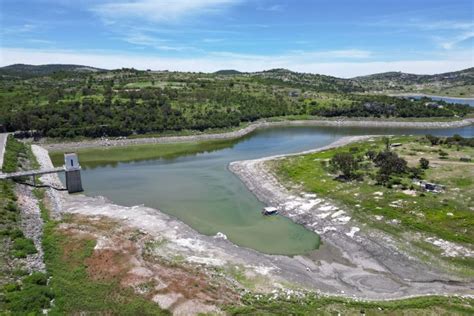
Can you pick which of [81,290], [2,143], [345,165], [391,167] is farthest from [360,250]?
[2,143]

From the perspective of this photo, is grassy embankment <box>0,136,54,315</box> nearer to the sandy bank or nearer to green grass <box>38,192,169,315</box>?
green grass <box>38,192,169,315</box>

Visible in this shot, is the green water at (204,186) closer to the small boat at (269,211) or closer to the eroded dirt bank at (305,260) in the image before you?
the small boat at (269,211)

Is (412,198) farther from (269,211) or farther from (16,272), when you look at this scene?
(16,272)

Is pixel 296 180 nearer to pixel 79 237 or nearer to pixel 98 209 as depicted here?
pixel 98 209

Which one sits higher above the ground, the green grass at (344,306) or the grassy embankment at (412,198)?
the grassy embankment at (412,198)

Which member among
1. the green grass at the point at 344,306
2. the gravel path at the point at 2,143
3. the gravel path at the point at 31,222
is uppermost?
the gravel path at the point at 2,143

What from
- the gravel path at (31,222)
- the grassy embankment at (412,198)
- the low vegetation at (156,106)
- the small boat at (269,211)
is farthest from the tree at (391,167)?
the low vegetation at (156,106)
